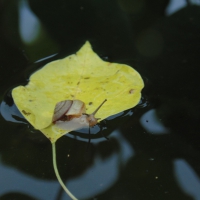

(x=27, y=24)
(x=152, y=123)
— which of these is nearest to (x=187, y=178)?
(x=152, y=123)

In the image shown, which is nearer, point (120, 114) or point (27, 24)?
point (120, 114)

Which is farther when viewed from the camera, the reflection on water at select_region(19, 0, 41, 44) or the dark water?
the reflection on water at select_region(19, 0, 41, 44)

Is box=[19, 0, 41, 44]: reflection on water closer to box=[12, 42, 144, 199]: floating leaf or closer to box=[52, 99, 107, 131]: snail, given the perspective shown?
box=[12, 42, 144, 199]: floating leaf

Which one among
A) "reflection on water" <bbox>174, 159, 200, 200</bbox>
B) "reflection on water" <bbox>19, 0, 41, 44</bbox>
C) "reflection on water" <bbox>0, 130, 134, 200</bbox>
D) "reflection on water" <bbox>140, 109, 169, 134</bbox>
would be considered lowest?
"reflection on water" <bbox>174, 159, 200, 200</bbox>

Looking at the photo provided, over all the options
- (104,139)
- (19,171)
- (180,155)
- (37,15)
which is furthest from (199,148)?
(37,15)

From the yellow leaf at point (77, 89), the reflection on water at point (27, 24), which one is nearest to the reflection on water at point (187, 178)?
the yellow leaf at point (77, 89)

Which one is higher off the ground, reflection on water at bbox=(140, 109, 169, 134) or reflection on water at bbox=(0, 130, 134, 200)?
reflection on water at bbox=(0, 130, 134, 200)

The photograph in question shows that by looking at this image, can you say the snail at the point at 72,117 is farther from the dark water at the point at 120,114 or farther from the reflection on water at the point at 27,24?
the reflection on water at the point at 27,24

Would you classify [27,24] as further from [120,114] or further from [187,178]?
[187,178]

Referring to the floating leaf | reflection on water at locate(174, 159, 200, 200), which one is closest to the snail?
the floating leaf
